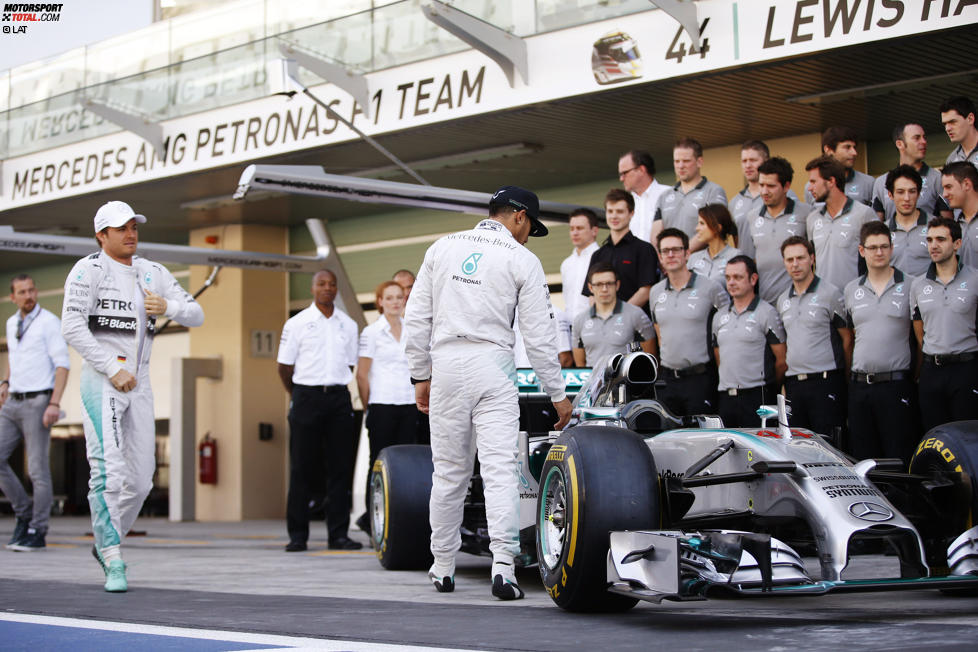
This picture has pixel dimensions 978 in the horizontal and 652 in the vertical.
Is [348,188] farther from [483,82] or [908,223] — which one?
[908,223]

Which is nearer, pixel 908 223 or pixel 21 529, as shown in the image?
pixel 908 223

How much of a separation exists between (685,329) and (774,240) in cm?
94

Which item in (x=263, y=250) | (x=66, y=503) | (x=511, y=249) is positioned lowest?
(x=66, y=503)

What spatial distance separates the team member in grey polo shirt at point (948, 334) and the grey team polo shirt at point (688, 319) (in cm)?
151

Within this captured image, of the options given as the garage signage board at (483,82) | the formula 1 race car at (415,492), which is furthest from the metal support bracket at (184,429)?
the formula 1 race car at (415,492)

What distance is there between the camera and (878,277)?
763 cm

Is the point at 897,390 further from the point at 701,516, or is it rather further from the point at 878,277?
the point at 701,516

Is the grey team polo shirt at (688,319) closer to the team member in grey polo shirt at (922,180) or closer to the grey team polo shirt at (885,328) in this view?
the grey team polo shirt at (885,328)

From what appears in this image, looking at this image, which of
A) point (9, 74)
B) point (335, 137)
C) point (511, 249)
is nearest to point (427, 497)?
point (511, 249)

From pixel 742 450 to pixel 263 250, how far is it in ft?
44.3

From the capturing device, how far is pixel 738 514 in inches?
200

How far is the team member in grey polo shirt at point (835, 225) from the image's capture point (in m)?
8.31

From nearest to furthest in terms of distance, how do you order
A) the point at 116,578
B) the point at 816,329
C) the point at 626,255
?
the point at 116,578 → the point at 816,329 → the point at 626,255

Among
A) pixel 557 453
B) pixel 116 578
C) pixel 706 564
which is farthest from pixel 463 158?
pixel 706 564
